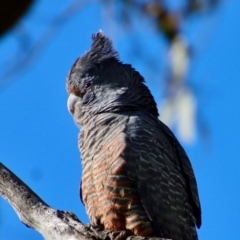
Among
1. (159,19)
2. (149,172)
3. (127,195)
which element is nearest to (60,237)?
(127,195)

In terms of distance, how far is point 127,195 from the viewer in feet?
10.6

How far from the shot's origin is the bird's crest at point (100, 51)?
4281 mm

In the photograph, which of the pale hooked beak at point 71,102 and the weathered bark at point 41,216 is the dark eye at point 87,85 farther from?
the weathered bark at point 41,216

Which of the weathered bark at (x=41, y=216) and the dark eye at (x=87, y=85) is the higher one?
the dark eye at (x=87, y=85)

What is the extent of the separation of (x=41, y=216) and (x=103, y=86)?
5.42 ft

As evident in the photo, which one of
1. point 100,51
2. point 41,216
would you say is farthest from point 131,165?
point 100,51

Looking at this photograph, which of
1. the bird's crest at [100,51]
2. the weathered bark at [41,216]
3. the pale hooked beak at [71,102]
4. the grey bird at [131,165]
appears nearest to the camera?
the weathered bark at [41,216]

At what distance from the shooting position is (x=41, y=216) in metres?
2.74

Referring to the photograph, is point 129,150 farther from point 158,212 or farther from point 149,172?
point 158,212

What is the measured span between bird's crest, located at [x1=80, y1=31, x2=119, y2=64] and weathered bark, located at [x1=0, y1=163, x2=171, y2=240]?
1.66 meters

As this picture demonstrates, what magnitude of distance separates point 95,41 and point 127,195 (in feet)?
5.78

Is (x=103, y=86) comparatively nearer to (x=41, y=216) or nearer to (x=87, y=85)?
(x=87, y=85)

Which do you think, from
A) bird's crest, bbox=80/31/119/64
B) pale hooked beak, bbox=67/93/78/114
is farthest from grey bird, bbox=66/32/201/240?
bird's crest, bbox=80/31/119/64

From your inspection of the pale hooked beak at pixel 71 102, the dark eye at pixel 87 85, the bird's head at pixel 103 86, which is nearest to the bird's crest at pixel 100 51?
the bird's head at pixel 103 86
